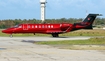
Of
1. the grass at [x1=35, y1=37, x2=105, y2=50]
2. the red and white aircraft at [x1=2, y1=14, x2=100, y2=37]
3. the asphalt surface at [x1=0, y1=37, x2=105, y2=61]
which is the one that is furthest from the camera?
the red and white aircraft at [x1=2, y1=14, x2=100, y2=37]

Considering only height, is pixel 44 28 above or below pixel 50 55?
above

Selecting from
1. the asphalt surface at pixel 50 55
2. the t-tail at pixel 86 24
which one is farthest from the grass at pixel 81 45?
the t-tail at pixel 86 24

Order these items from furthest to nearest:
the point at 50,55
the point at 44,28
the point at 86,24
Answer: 1. the point at 86,24
2. the point at 44,28
3. the point at 50,55

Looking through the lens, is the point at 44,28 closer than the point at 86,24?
Yes

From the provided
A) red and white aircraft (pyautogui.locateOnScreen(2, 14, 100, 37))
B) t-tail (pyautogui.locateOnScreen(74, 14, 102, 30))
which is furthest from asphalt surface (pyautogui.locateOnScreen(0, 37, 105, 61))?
t-tail (pyautogui.locateOnScreen(74, 14, 102, 30))

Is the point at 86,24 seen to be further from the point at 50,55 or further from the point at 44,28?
the point at 50,55

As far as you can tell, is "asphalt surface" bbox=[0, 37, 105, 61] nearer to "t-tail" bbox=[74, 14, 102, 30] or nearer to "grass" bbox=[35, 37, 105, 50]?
"grass" bbox=[35, 37, 105, 50]

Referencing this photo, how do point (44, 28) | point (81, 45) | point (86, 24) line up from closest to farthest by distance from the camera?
point (81, 45)
point (44, 28)
point (86, 24)

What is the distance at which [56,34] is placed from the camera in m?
47.9

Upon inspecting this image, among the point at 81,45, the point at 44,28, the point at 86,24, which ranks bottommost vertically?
the point at 81,45

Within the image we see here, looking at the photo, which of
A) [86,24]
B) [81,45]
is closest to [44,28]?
[86,24]

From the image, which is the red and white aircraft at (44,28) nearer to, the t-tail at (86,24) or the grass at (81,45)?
the t-tail at (86,24)

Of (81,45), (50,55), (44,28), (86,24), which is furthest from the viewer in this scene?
(86,24)

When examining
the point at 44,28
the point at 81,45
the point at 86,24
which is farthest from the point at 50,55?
the point at 86,24
